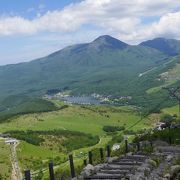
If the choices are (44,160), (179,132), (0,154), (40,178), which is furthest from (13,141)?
(179,132)

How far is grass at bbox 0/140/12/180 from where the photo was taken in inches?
4360

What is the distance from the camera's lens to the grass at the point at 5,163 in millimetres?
110750

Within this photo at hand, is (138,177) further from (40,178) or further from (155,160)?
(40,178)

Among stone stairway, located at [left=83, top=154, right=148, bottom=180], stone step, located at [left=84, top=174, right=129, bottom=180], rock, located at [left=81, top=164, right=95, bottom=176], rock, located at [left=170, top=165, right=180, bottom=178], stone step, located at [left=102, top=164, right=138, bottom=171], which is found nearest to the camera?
stone step, located at [left=84, top=174, right=129, bottom=180]

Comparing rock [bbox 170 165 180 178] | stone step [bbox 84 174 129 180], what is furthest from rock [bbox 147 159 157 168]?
stone step [bbox 84 174 129 180]

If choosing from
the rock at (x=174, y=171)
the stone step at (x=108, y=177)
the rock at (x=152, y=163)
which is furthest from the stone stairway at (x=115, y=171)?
the rock at (x=174, y=171)

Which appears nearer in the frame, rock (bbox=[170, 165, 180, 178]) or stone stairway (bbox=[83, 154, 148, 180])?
stone stairway (bbox=[83, 154, 148, 180])

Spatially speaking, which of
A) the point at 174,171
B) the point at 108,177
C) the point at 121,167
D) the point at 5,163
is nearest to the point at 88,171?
the point at 121,167

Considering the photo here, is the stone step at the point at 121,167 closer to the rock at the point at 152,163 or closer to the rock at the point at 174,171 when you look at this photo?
the rock at the point at 152,163

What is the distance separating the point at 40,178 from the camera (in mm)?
90062

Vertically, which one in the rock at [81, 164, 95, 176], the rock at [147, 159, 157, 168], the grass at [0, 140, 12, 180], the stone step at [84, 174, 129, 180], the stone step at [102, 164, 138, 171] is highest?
the stone step at [84, 174, 129, 180]

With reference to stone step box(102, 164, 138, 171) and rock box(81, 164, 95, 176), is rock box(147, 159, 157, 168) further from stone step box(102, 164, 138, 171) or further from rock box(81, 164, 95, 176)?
rock box(81, 164, 95, 176)

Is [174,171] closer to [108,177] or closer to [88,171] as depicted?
[108,177]

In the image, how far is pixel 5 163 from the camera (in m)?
130
